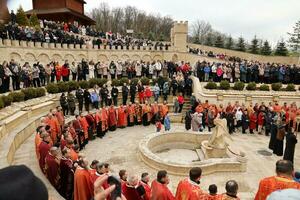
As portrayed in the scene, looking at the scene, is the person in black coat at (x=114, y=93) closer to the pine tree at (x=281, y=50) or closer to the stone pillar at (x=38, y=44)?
the stone pillar at (x=38, y=44)

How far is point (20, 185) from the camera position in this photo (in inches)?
56.2

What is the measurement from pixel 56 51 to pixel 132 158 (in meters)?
17.8

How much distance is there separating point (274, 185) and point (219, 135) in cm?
798

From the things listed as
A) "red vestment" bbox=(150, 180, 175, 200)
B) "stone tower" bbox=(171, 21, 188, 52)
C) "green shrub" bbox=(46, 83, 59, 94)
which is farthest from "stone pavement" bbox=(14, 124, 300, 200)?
"stone tower" bbox=(171, 21, 188, 52)

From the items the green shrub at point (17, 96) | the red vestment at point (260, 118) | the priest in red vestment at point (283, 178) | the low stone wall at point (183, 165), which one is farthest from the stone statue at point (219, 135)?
the green shrub at point (17, 96)

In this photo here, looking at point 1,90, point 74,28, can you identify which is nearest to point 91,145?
point 1,90

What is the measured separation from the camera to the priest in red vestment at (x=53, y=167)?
7211 mm

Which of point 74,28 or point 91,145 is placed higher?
point 74,28

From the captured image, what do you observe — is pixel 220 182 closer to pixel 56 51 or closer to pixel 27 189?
pixel 27 189

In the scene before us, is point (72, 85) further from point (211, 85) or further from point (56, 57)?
point (211, 85)

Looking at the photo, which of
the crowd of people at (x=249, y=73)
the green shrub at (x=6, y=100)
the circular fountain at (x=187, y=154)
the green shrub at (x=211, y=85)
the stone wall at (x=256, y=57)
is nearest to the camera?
the circular fountain at (x=187, y=154)

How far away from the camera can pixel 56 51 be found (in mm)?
27234

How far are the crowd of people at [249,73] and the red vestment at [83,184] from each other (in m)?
17.8

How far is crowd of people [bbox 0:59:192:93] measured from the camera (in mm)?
17139
